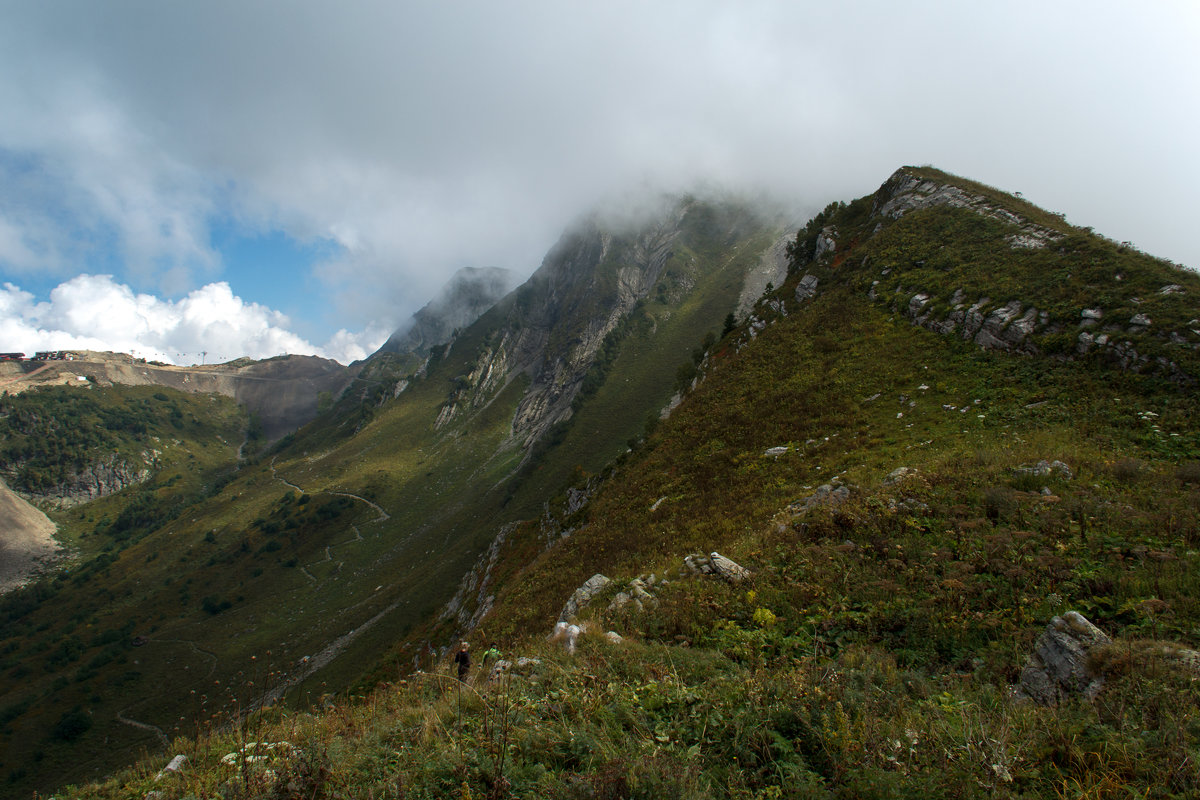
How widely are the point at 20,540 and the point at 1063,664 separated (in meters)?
279

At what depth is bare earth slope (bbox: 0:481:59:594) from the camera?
154 m

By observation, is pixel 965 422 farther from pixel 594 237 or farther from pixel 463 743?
pixel 594 237

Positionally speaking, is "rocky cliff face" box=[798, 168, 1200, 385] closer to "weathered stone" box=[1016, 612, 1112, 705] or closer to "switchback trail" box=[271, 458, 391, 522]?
"weathered stone" box=[1016, 612, 1112, 705]

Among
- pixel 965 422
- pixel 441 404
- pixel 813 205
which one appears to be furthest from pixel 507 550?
pixel 813 205

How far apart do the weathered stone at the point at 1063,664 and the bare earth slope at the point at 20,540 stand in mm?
250392

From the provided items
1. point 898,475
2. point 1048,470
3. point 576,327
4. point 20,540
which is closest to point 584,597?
point 898,475

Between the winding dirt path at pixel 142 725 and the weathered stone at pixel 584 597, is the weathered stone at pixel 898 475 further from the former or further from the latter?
the winding dirt path at pixel 142 725

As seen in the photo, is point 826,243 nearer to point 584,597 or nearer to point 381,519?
point 584,597

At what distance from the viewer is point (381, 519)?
121 m

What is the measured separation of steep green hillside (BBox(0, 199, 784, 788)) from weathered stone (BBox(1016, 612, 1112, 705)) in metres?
47.6

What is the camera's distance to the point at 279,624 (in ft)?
292

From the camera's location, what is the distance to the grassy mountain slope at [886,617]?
177 inches

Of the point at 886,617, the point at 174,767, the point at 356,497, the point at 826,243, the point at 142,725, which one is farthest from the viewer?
the point at 356,497

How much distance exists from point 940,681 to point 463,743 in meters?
6.74
